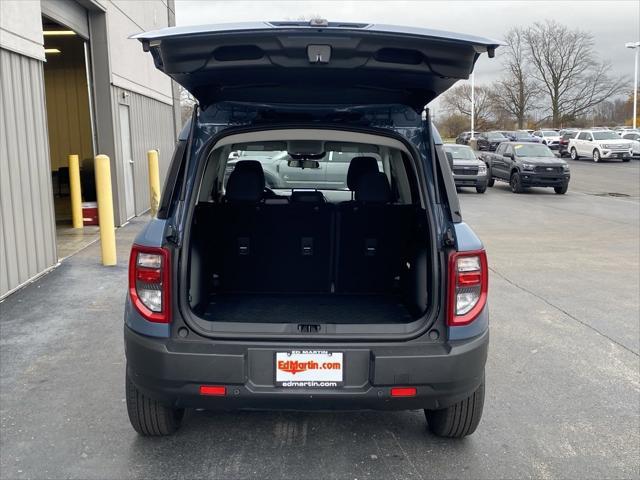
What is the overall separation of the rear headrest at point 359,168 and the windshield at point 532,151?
18.4 meters

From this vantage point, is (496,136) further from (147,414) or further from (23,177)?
(147,414)

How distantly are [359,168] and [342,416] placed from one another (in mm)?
1683

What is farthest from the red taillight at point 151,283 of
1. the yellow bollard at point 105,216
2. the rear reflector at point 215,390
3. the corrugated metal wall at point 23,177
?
the yellow bollard at point 105,216

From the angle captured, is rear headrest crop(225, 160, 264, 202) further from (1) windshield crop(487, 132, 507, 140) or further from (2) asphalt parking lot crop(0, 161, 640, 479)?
(1) windshield crop(487, 132, 507, 140)

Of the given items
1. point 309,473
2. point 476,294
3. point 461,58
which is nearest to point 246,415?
point 309,473

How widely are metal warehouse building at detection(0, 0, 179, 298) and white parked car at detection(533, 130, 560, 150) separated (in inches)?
1281

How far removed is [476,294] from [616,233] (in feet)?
34.1

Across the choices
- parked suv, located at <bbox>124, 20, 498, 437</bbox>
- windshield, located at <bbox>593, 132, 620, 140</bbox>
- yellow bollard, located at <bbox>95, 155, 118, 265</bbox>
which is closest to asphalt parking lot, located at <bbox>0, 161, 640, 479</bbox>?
parked suv, located at <bbox>124, 20, 498, 437</bbox>

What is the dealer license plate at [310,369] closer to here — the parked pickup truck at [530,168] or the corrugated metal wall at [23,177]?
the corrugated metal wall at [23,177]

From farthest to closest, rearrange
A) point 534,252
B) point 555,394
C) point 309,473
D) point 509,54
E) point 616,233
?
1. point 509,54
2. point 616,233
3. point 534,252
4. point 555,394
5. point 309,473

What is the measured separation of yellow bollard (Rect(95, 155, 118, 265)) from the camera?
827 centimetres

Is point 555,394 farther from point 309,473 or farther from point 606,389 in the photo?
point 309,473

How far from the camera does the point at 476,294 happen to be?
313 centimetres

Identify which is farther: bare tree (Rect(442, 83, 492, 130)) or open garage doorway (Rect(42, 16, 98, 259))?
bare tree (Rect(442, 83, 492, 130))
